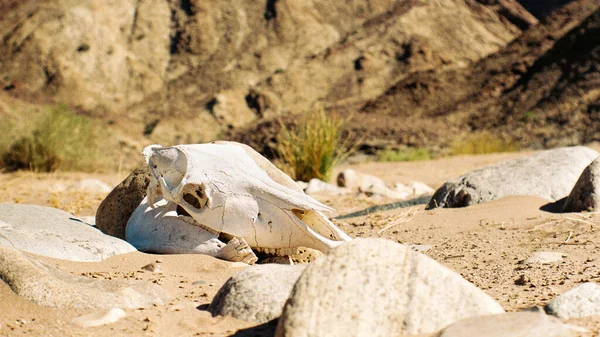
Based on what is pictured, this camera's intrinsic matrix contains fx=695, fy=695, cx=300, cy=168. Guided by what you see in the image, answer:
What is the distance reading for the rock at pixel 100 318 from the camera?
2622mm

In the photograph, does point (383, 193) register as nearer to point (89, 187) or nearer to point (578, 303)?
point (89, 187)

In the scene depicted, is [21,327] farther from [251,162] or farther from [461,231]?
[461,231]

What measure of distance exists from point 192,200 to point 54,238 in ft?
2.53

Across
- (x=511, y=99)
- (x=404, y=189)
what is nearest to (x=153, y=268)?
(x=404, y=189)

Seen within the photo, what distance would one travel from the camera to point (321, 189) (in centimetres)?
808

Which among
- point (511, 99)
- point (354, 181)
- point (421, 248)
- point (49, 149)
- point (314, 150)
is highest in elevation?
point (421, 248)

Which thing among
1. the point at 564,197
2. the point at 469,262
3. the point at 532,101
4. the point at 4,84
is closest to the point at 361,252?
the point at 469,262

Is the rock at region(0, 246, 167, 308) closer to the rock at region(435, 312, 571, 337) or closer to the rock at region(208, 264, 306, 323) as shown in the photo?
the rock at region(208, 264, 306, 323)

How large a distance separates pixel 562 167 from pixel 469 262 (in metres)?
2.32

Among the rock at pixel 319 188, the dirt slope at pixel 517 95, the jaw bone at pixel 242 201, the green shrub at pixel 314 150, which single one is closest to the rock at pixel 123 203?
the jaw bone at pixel 242 201

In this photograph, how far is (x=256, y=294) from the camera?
8.75ft

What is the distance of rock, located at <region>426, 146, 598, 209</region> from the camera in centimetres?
548

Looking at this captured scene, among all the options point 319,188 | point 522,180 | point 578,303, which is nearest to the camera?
point 578,303

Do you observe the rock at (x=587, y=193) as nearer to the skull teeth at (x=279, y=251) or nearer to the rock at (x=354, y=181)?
the skull teeth at (x=279, y=251)
